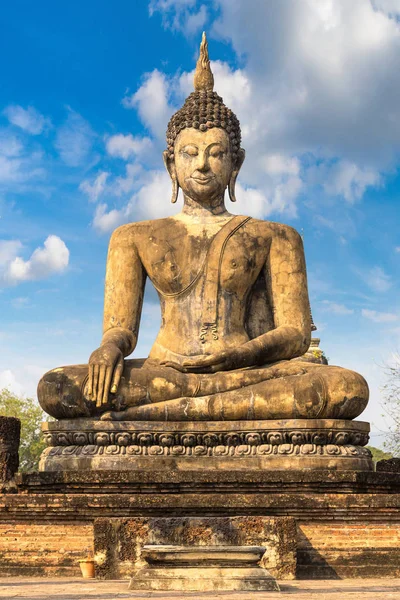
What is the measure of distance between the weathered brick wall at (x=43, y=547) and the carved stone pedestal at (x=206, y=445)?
3.99 feet

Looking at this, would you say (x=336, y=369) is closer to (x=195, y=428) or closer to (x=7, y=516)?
(x=195, y=428)

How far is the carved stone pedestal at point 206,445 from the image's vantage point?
35.9ft

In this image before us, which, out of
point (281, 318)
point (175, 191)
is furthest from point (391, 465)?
point (175, 191)

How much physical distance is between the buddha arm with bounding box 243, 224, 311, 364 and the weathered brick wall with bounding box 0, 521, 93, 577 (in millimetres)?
3551

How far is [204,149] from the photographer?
507 inches

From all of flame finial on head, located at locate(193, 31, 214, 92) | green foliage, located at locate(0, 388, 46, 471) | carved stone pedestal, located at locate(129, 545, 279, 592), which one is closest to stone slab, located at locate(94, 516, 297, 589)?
carved stone pedestal, located at locate(129, 545, 279, 592)

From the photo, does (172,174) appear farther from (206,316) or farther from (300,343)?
(300,343)

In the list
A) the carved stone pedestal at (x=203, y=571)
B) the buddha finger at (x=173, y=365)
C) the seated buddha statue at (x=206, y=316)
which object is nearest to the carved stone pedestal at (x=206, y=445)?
the seated buddha statue at (x=206, y=316)

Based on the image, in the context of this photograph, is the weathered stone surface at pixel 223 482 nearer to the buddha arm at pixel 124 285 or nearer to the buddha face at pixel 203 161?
the buddha arm at pixel 124 285

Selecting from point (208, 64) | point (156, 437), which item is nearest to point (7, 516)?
point (156, 437)

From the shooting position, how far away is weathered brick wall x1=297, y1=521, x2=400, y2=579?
9422 mm

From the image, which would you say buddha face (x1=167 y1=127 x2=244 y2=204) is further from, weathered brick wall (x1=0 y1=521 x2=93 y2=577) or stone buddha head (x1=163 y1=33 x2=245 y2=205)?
weathered brick wall (x1=0 y1=521 x2=93 y2=577)

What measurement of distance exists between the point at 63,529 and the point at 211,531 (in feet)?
6.37

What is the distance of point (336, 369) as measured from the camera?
11.3 metres
